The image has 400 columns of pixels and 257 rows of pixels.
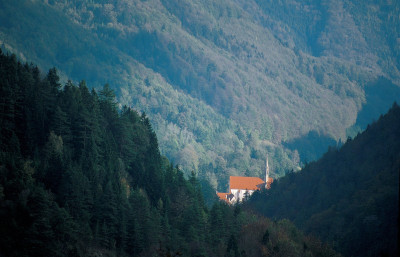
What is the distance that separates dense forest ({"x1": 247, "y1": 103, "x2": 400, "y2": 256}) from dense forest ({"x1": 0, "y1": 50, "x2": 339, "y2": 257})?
7297 mm

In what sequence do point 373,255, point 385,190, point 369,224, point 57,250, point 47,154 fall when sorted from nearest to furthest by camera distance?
1. point 57,250
2. point 47,154
3. point 373,255
4. point 369,224
5. point 385,190

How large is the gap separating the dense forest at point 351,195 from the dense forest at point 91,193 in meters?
7.30

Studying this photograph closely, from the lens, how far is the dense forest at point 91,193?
5331 centimetres

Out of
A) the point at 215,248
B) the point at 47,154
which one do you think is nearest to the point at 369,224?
the point at 215,248

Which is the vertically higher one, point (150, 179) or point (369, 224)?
point (150, 179)

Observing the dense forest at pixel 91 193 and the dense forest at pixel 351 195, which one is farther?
the dense forest at pixel 351 195

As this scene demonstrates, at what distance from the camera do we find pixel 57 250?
5241cm

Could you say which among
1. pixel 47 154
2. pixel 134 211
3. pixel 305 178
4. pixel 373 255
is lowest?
pixel 373 255

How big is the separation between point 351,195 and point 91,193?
164 ft

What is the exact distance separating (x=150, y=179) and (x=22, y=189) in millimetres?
29002

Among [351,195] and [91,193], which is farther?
[351,195]

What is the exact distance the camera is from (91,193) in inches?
2532

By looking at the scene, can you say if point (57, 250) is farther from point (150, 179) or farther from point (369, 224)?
point (369, 224)

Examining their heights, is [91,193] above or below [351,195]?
below
